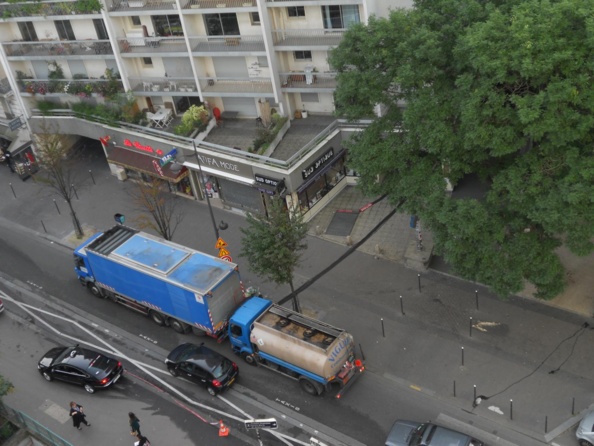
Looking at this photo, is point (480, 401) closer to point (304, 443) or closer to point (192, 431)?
point (304, 443)

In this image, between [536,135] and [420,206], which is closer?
[536,135]

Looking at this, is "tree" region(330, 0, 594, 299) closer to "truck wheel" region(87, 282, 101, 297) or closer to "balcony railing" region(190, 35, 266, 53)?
"balcony railing" region(190, 35, 266, 53)

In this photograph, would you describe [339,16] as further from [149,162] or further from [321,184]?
[149,162]

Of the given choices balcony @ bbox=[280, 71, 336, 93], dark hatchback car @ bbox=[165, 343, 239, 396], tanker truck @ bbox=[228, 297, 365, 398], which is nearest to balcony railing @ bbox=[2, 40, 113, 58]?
balcony @ bbox=[280, 71, 336, 93]

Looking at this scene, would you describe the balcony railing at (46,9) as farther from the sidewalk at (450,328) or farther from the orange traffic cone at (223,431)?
the orange traffic cone at (223,431)

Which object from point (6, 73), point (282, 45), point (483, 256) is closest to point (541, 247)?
point (483, 256)

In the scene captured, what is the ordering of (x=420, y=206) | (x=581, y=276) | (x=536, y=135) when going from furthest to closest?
(x=581, y=276)
(x=420, y=206)
(x=536, y=135)
